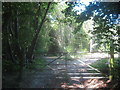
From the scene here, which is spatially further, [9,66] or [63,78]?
[63,78]

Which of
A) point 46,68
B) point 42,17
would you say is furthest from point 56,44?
point 46,68

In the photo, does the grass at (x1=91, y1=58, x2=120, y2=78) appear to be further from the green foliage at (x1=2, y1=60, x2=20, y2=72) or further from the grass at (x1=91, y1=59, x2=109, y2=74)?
the green foliage at (x1=2, y1=60, x2=20, y2=72)

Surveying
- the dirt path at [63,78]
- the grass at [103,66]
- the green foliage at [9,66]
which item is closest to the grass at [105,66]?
the grass at [103,66]

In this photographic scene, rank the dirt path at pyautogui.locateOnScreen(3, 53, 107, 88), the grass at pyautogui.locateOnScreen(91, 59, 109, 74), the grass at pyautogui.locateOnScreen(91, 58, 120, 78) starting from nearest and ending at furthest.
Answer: the grass at pyautogui.locateOnScreen(91, 58, 120, 78)
the dirt path at pyautogui.locateOnScreen(3, 53, 107, 88)
the grass at pyautogui.locateOnScreen(91, 59, 109, 74)

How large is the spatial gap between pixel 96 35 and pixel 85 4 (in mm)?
500

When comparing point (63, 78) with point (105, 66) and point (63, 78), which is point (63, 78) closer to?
point (63, 78)

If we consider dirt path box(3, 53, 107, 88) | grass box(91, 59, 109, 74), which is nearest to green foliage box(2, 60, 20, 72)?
dirt path box(3, 53, 107, 88)

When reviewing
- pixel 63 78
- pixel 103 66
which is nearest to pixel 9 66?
pixel 63 78

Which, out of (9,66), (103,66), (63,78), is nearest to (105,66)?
(103,66)

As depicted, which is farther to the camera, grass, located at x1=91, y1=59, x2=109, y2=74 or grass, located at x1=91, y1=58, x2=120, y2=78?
grass, located at x1=91, y1=59, x2=109, y2=74

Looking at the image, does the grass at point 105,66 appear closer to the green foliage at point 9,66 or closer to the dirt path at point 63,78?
the dirt path at point 63,78

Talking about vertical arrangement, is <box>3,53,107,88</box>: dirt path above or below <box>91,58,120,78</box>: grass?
below

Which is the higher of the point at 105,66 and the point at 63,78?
the point at 105,66

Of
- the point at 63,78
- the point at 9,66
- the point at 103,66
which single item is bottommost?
the point at 63,78
